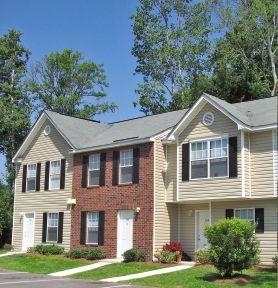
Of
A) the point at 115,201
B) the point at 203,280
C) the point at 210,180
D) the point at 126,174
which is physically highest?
the point at 126,174

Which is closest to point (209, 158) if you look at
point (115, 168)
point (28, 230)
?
point (115, 168)

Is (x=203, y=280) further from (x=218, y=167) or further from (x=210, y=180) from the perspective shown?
(x=218, y=167)

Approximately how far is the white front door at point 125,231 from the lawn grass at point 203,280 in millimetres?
5453

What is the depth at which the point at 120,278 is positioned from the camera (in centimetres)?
2158

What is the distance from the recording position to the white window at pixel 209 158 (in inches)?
968

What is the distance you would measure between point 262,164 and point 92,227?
9921 mm

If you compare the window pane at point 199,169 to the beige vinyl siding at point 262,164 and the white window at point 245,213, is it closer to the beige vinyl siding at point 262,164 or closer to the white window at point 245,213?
the white window at point 245,213

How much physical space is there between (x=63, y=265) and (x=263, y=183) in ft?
32.2

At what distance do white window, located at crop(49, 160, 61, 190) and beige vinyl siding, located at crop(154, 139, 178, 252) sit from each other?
7.23m

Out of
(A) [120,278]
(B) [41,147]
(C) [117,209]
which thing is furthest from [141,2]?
(A) [120,278]

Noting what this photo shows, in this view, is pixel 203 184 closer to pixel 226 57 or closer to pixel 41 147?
pixel 41 147

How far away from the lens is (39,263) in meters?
26.5

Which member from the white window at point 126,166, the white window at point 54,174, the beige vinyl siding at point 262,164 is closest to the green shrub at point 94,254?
the white window at point 126,166

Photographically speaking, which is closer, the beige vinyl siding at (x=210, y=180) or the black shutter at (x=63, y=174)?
the beige vinyl siding at (x=210, y=180)
